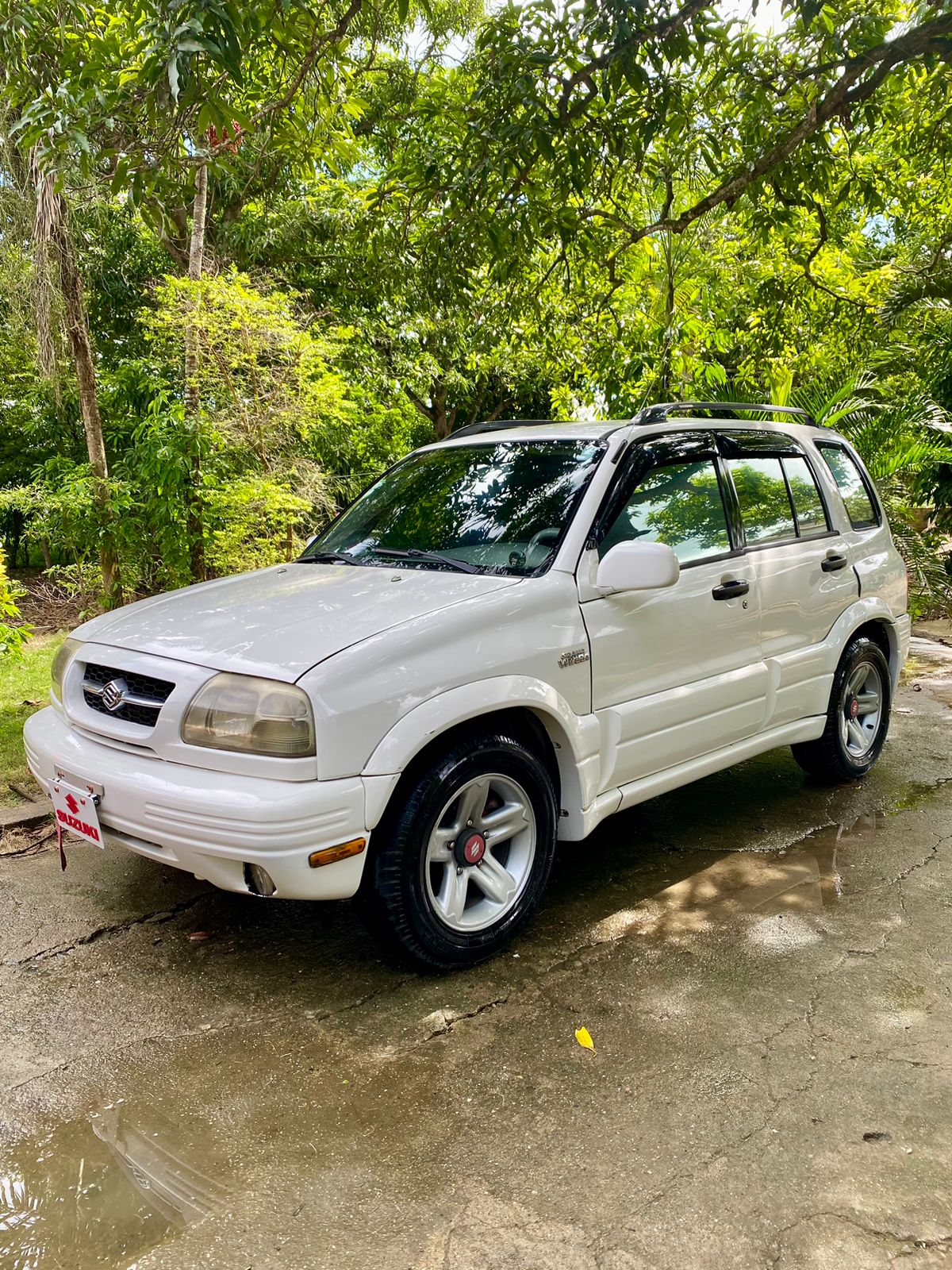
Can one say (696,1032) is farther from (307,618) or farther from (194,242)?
(194,242)

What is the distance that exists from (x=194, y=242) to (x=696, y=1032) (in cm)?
798

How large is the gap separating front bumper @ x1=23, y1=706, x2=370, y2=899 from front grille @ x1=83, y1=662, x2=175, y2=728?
0.16m

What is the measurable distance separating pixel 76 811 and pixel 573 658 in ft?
5.89

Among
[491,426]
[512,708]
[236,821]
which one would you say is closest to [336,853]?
[236,821]

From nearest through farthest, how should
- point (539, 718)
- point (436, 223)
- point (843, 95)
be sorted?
point (539, 718), point (843, 95), point (436, 223)

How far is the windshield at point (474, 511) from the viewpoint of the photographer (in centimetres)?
374

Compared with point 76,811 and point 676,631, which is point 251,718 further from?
point 676,631

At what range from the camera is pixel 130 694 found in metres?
3.26

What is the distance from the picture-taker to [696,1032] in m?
2.96

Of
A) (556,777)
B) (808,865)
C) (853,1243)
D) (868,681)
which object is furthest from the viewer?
(868,681)

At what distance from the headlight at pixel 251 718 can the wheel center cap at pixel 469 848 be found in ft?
2.27

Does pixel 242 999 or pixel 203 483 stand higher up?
pixel 203 483

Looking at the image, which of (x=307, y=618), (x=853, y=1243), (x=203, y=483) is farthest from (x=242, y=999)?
(x=203, y=483)

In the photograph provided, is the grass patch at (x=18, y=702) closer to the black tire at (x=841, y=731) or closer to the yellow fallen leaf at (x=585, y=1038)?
the yellow fallen leaf at (x=585, y=1038)
